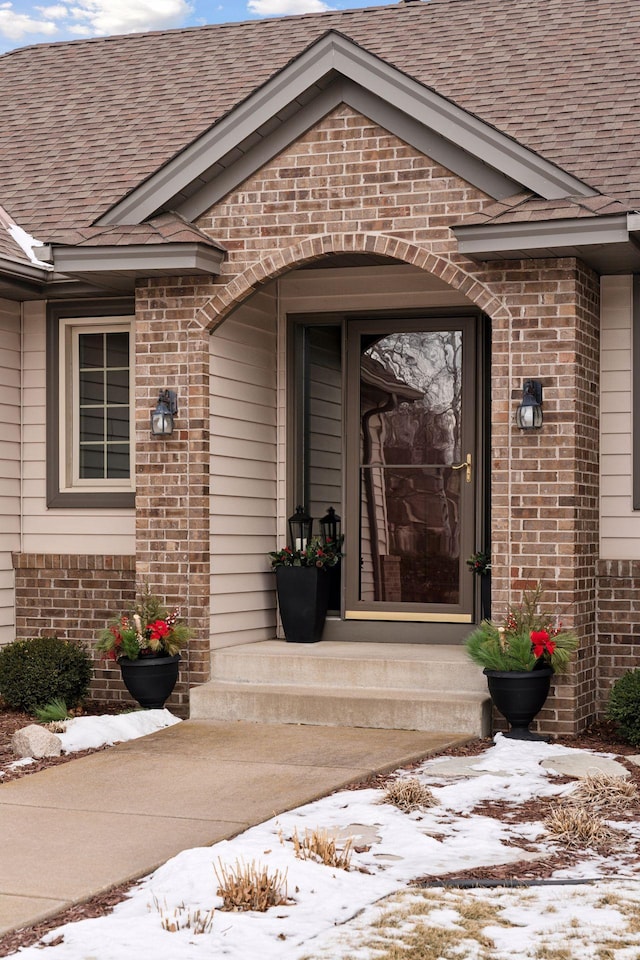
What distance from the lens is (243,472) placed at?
952 centimetres

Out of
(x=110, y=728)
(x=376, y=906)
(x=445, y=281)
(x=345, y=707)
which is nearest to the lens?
(x=376, y=906)

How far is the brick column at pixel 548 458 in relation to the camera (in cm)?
806

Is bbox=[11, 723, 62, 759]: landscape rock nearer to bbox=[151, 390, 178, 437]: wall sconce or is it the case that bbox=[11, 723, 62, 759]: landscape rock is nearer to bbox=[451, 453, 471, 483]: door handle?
bbox=[151, 390, 178, 437]: wall sconce

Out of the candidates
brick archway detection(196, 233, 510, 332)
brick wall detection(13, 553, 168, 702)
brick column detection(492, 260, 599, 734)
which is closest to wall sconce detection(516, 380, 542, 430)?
brick column detection(492, 260, 599, 734)

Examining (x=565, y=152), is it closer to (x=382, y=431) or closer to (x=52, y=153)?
(x=382, y=431)

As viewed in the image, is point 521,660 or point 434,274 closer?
point 521,660

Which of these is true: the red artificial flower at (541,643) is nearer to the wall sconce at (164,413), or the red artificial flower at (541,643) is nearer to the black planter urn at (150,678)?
the black planter urn at (150,678)

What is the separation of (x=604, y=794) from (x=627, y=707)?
5.04ft

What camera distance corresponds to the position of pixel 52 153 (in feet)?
36.0

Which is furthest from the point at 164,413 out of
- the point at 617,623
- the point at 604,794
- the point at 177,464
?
the point at 604,794

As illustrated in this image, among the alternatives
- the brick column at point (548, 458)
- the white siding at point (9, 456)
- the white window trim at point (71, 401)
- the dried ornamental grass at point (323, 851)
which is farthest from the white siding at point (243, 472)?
the dried ornamental grass at point (323, 851)

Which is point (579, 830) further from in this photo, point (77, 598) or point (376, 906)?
point (77, 598)

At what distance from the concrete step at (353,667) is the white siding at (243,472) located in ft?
0.96

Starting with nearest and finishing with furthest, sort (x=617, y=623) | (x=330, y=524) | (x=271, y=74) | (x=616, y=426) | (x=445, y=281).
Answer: (x=445, y=281)
(x=617, y=623)
(x=616, y=426)
(x=330, y=524)
(x=271, y=74)
